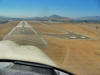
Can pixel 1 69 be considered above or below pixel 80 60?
above

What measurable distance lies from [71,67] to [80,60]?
5.32 feet

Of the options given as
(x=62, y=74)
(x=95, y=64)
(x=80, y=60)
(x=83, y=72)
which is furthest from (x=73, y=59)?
(x=62, y=74)

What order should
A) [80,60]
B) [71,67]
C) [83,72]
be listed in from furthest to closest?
[80,60] < [71,67] < [83,72]

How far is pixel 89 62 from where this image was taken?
9859mm

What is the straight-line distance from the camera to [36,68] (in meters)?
1.88

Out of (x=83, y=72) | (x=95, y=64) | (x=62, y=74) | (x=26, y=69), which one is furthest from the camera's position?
(x=95, y=64)

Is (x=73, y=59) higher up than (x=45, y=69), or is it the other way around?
(x=45, y=69)

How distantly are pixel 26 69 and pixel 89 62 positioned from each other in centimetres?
851

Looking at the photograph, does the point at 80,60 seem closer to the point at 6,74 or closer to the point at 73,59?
the point at 73,59

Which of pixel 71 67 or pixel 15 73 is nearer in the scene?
pixel 15 73

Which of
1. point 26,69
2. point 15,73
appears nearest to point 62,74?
point 26,69

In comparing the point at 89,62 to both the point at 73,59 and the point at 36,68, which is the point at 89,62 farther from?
the point at 36,68

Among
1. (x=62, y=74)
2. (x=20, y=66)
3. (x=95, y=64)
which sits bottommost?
(x=95, y=64)

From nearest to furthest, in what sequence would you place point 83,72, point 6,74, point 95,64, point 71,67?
1. point 6,74
2. point 83,72
3. point 71,67
4. point 95,64
